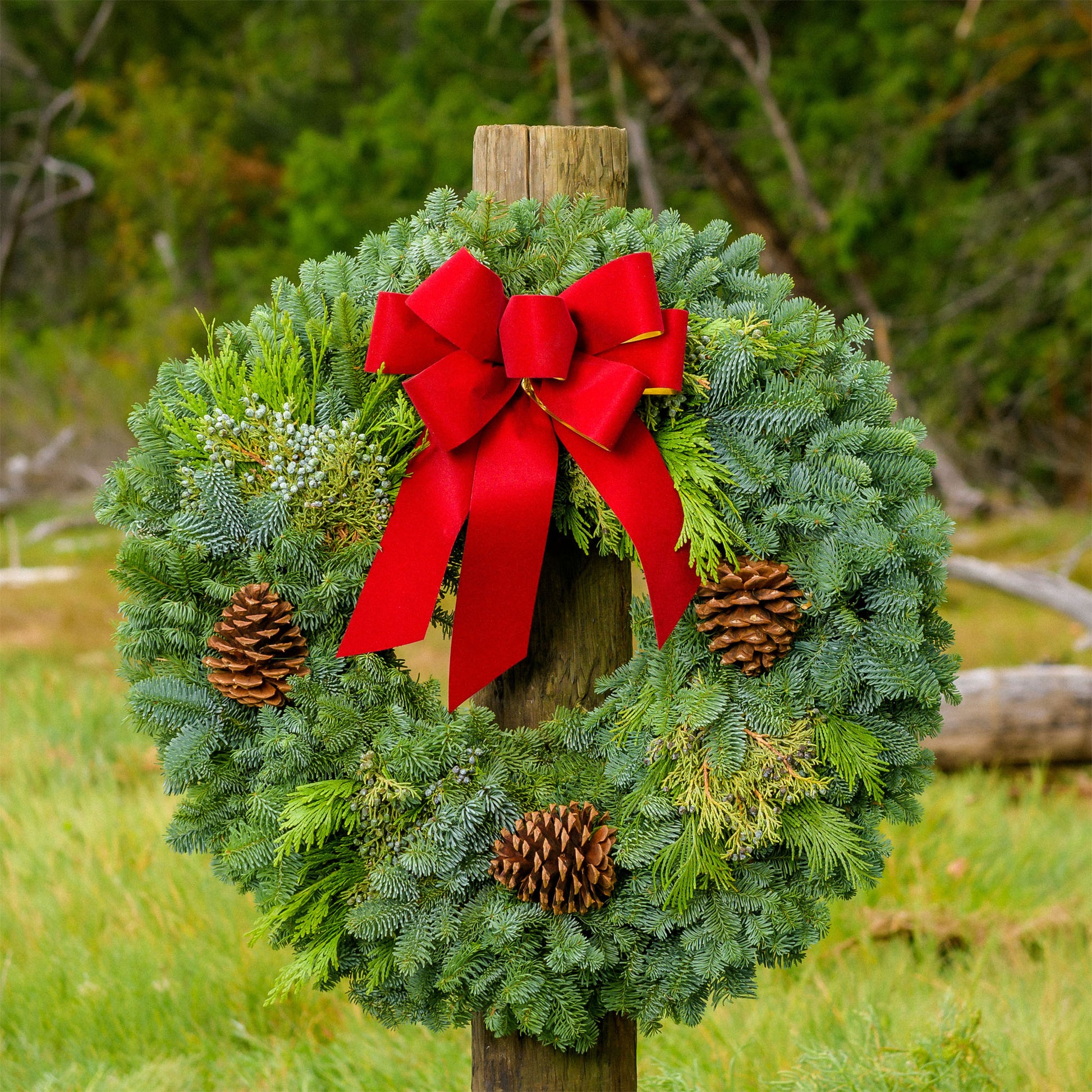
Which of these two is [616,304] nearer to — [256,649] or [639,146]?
[256,649]

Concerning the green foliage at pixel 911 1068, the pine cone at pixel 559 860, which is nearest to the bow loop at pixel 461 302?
the pine cone at pixel 559 860

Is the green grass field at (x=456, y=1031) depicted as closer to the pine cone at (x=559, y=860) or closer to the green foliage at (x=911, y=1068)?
the green foliage at (x=911, y=1068)

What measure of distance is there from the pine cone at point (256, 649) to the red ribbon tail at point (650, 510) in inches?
18.2

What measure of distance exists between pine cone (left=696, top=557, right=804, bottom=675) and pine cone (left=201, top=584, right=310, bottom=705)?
0.56 m

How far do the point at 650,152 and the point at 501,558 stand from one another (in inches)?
412

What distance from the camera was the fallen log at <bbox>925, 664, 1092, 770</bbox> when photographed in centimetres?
378

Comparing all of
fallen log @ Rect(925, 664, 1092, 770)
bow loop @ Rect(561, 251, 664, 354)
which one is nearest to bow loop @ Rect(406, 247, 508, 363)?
bow loop @ Rect(561, 251, 664, 354)

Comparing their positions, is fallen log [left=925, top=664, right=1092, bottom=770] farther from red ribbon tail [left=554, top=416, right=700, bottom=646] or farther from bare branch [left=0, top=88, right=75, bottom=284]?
bare branch [left=0, top=88, right=75, bottom=284]

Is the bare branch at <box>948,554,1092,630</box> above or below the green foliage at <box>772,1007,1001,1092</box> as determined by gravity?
below

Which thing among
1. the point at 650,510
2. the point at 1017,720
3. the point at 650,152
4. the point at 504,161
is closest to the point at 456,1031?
the point at 650,510

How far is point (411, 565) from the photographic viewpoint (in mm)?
1354

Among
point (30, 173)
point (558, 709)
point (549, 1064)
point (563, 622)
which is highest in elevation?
point (30, 173)


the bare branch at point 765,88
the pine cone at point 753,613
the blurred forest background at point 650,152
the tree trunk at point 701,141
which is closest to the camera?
the pine cone at point 753,613

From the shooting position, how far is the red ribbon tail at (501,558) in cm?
135
